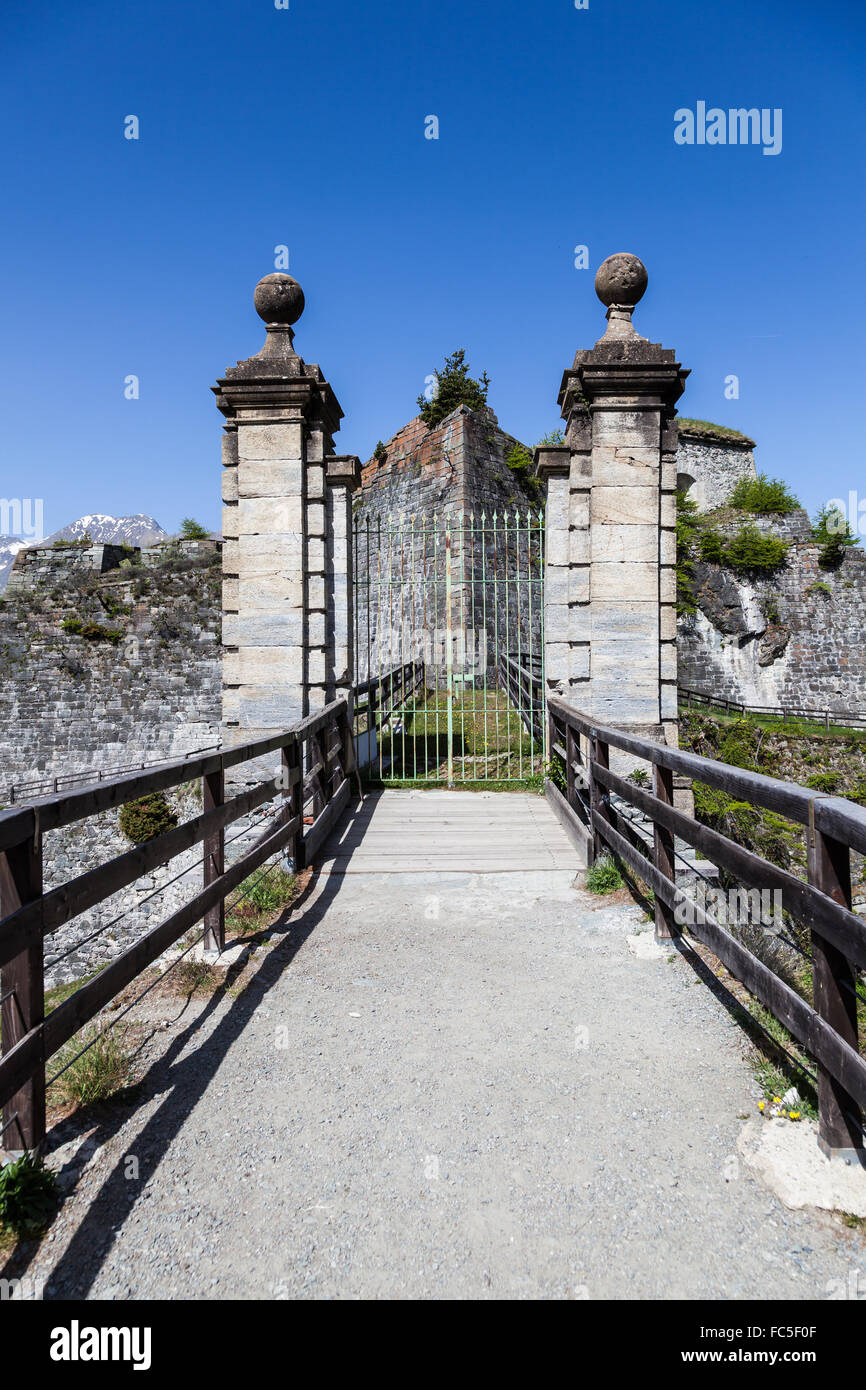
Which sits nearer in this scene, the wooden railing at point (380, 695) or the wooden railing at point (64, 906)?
the wooden railing at point (64, 906)

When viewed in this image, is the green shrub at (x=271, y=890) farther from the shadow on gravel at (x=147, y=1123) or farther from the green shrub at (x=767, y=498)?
the green shrub at (x=767, y=498)

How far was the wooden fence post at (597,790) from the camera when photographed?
185 inches

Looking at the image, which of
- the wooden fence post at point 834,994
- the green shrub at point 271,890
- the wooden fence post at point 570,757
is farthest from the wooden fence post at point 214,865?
the wooden fence post at point 570,757

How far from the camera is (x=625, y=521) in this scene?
5.81 meters

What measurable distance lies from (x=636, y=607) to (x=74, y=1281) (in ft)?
17.0

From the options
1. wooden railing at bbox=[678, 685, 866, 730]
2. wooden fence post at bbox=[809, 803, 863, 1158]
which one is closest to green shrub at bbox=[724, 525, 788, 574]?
wooden railing at bbox=[678, 685, 866, 730]

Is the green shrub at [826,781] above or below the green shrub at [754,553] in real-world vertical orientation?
below

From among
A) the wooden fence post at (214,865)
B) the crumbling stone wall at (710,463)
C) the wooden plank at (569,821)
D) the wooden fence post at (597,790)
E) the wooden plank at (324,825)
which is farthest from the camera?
the crumbling stone wall at (710,463)

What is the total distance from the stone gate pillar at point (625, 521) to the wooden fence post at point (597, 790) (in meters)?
Result: 1.11

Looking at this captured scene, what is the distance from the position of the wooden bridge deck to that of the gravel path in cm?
156

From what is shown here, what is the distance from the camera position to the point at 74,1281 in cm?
166

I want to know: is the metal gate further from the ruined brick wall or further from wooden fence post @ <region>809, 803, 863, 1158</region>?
wooden fence post @ <region>809, 803, 863, 1158</region>

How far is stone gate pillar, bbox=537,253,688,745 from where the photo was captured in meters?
5.75
